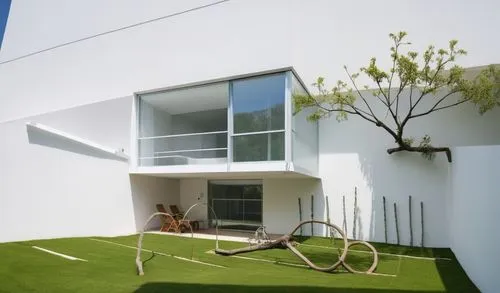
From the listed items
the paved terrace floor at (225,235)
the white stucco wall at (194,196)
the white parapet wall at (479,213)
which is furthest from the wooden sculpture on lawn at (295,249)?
the white stucco wall at (194,196)

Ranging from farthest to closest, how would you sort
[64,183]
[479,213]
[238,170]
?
[64,183] < [238,170] < [479,213]

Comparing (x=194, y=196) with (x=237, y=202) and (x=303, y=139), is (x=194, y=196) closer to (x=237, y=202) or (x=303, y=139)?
(x=237, y=202)

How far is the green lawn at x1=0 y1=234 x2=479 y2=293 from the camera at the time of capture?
206 inches

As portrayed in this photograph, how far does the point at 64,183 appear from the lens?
33.0ft

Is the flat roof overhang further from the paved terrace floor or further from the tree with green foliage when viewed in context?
the paved terrace floor

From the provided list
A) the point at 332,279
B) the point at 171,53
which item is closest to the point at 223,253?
the point at 332,279

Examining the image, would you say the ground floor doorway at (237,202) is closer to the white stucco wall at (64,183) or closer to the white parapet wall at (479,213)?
the white stucco wall at (64,183)

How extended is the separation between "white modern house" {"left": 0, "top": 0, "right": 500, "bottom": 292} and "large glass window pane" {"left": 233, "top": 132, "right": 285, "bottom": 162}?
28mm

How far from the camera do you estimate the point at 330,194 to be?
1144 cm

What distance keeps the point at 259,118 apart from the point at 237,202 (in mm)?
4930

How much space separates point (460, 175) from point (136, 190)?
9496 millimetres

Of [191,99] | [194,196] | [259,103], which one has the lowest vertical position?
[194,196]

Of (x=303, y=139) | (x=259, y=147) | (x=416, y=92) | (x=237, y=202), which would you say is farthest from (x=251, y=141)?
(x=416, y=92)

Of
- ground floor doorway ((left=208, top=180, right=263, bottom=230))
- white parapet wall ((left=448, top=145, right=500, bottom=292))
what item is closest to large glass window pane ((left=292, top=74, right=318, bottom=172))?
ground floor doorway ((left=208, top=180, right=263, bottom=230))
